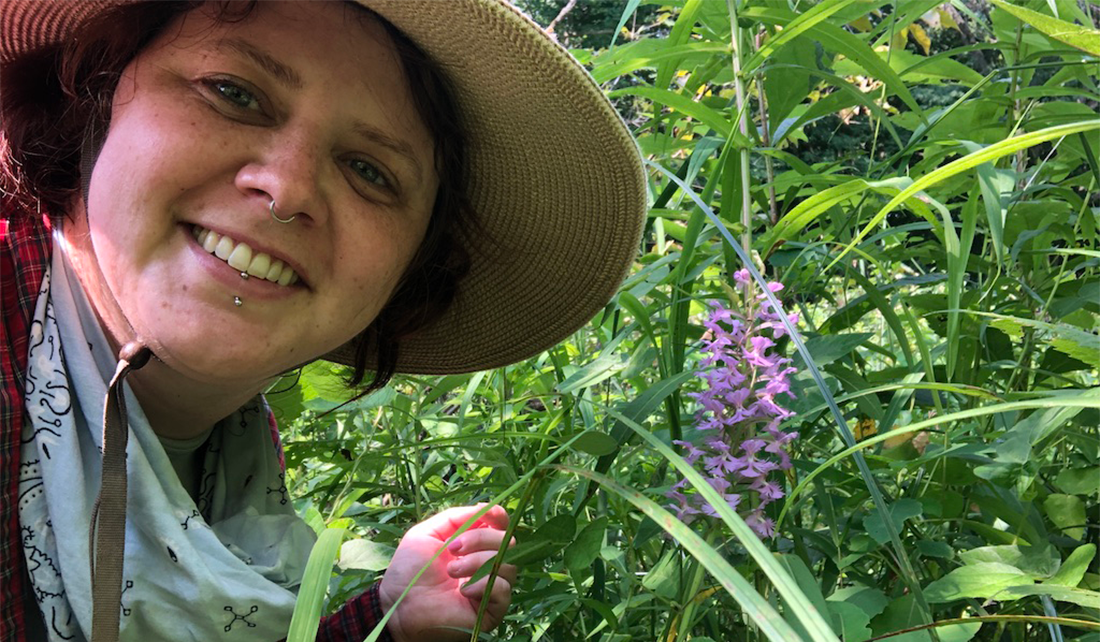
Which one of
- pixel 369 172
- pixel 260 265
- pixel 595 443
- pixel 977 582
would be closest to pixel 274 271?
pixel 260 265

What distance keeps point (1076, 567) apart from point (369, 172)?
2.73 ft

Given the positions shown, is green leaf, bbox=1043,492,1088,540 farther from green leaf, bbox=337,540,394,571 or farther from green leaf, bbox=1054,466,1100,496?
green leaf, bbox=337,540,394,571

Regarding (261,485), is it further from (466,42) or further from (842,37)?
(842,37)

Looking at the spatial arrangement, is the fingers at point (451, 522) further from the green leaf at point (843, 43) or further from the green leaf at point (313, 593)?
the green leaf at point (843, 43)

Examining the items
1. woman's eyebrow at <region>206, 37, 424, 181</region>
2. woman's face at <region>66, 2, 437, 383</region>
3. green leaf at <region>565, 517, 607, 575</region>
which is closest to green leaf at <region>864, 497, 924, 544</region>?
green leaf at <region>565, 517, 607, 575</region>

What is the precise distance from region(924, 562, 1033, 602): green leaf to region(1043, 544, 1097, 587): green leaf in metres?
0.03

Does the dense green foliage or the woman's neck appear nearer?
the dense green foliage

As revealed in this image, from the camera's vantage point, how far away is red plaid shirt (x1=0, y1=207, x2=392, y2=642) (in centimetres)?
96

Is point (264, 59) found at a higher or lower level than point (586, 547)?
A: higher

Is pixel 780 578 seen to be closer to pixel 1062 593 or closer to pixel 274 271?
pixel 1062 593

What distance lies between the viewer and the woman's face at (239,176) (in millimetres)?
918

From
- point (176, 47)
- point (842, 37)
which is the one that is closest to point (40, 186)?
point (176, 47)

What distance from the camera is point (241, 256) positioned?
0.93 meters

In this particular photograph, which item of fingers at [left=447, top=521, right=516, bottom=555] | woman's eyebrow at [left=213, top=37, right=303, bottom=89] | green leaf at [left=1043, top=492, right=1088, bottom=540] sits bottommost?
fingers at [left=447, top=521, right=516, bottom=555]
